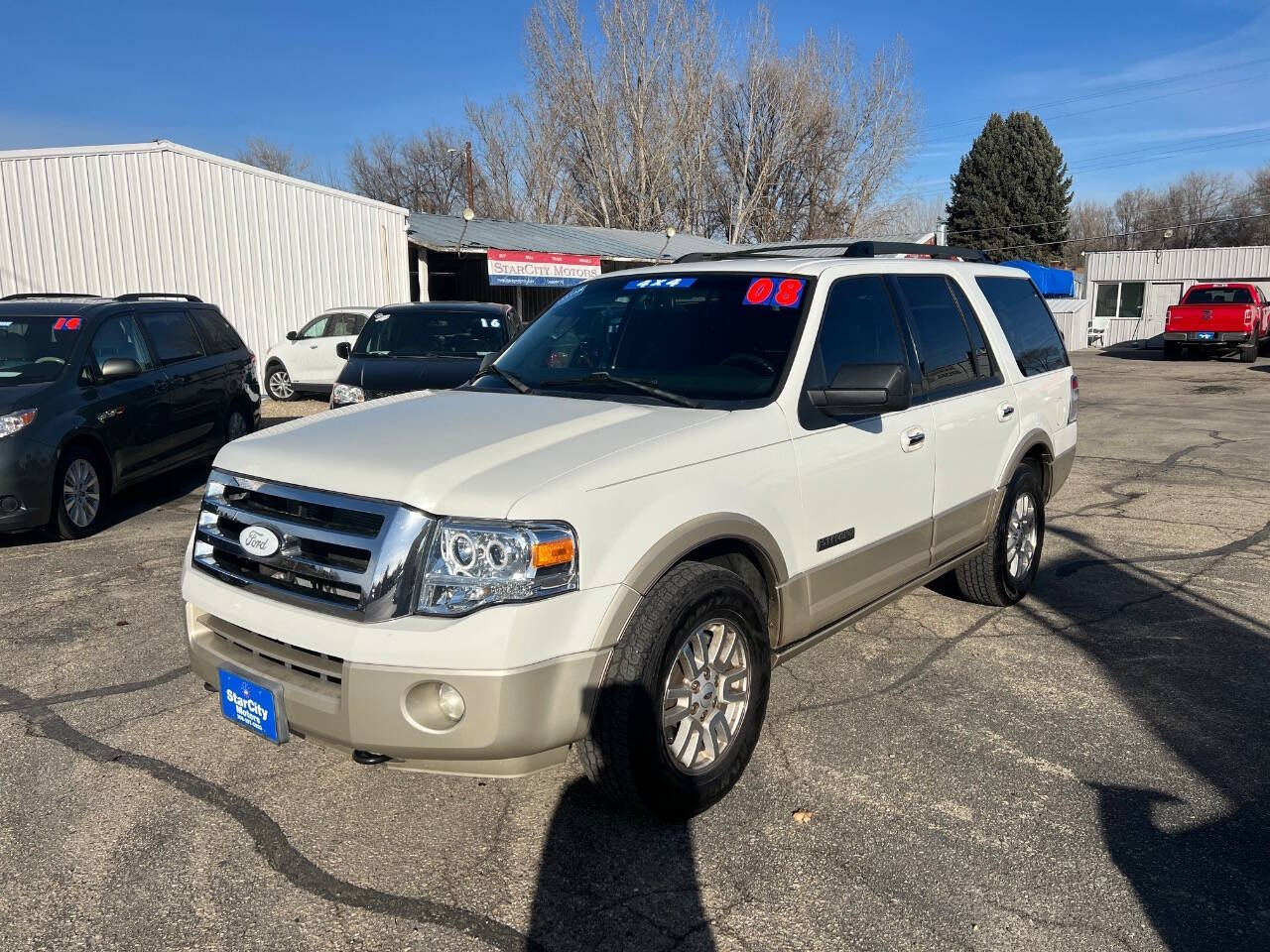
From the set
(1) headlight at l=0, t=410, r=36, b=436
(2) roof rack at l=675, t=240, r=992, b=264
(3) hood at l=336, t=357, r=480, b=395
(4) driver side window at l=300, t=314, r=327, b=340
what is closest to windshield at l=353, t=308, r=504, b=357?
(3) hood at l=336, t=357, r=480, b=395

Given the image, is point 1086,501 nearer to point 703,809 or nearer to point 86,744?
point 703,809

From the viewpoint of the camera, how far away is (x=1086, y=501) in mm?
8586

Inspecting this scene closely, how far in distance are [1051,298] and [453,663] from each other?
35.0m

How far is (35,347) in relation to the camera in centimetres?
755

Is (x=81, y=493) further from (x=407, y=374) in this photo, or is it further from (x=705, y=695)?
(x=705, y=695)

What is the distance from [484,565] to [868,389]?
1.64 metres

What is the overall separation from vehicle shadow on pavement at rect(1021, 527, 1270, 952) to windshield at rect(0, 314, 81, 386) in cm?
715

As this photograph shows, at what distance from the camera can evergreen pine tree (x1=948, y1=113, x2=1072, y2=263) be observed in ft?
164

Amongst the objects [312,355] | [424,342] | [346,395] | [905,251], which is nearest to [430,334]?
[424,342]

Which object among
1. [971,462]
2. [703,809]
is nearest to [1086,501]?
[971,462]

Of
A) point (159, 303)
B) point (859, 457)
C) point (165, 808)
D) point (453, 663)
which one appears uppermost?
point (159, 303)

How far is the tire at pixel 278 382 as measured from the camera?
1702 cm

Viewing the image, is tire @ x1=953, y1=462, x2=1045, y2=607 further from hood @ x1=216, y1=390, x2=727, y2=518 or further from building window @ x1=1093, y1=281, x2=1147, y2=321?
building window @ x1=1093, y1=281, x2=1147, y2=321

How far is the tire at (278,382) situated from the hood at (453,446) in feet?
46.1
